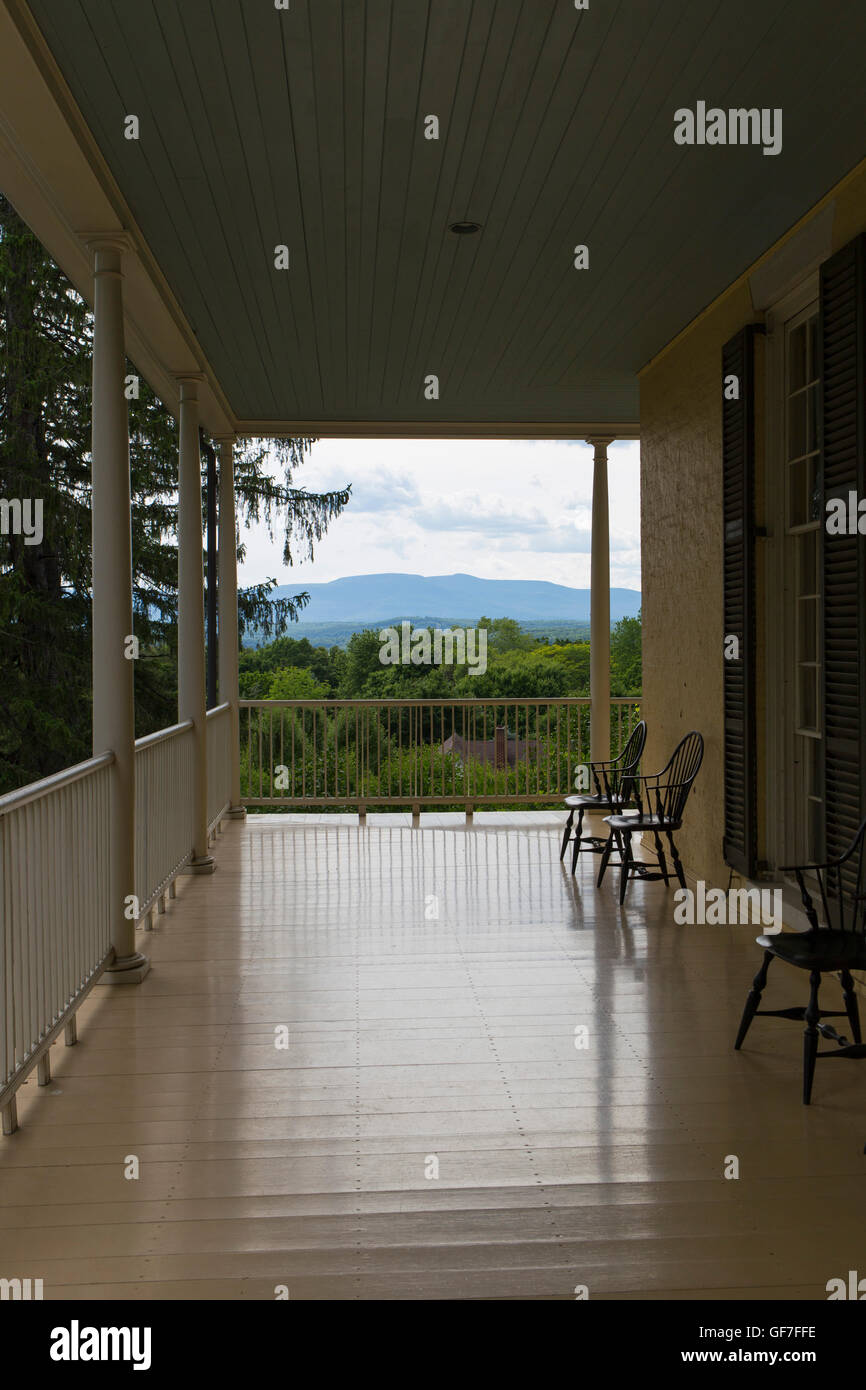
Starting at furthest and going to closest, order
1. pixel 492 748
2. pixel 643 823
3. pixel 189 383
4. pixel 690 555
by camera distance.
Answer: pixel 492 748 < pixel 189 383 < pixel 690 555 < pixel 643 823

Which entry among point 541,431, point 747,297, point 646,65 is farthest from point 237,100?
point 541,431

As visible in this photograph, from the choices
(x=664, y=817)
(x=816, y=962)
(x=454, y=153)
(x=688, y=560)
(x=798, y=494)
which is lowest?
(x=816, y=962)

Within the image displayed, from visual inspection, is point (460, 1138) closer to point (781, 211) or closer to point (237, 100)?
point (237, 100)

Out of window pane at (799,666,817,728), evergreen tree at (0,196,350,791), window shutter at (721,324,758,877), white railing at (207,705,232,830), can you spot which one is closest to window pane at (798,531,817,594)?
window shutter at (721,324,758,877)

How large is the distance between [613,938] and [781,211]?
3.25m

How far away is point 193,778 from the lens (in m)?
6.52

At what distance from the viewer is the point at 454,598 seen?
83.8 feet

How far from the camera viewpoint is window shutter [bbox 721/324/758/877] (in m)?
5.21

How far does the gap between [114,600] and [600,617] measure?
17.2ft

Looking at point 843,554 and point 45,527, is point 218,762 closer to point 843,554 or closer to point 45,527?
point 45,527

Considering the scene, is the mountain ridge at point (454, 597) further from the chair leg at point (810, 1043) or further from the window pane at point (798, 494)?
the chair leg at point (810, 1043)

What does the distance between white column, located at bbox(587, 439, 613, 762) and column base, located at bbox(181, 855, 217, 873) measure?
3563mm

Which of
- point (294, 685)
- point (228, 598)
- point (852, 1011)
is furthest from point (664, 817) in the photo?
point (294, 685)

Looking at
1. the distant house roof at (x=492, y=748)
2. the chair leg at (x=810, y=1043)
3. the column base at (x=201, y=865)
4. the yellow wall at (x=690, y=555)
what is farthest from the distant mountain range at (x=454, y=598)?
the chair leg at (x=810, y=1043)
